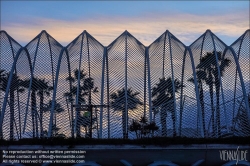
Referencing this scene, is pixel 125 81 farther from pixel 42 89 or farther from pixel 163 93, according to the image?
pixel 42 89

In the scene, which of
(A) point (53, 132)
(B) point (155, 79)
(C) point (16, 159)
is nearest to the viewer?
(C) point (16, 159)

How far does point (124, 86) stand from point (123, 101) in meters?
1.47

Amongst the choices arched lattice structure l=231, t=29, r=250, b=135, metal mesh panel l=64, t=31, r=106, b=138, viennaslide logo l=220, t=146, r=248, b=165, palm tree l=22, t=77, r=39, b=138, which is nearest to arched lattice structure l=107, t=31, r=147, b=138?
metal mesh panel l=64, t=31, r=106, b=138

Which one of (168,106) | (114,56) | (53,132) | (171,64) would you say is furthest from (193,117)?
(53,132)

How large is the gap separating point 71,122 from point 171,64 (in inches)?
403

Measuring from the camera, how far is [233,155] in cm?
2877

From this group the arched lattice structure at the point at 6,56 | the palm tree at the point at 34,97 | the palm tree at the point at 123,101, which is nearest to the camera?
the palm tree at the point at 34,97

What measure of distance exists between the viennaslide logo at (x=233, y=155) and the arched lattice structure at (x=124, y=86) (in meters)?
11.3

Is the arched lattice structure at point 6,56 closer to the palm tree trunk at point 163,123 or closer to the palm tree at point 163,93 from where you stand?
the palm tree at point 163,93

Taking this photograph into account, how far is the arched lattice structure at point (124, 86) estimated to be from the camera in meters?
41.9

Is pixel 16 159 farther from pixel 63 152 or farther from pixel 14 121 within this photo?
pixel 14 121

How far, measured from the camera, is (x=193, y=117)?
42.9 m

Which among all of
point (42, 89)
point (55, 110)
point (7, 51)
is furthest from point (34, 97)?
point (7, 51)

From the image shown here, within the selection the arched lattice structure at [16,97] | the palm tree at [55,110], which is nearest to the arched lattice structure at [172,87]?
the palm tree at [55,110]
